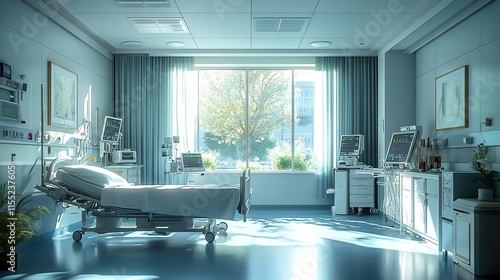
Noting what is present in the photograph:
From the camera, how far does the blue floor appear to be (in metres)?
3.86

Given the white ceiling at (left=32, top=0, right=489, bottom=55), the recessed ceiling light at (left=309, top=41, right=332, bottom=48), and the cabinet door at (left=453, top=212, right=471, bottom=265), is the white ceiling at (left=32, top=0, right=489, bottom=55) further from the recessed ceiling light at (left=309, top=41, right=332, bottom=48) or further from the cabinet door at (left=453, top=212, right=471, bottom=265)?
the cabinet door at (left=453, top=212, right=471, bottom=265)

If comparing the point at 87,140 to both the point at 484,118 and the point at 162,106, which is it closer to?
the point at 162,106

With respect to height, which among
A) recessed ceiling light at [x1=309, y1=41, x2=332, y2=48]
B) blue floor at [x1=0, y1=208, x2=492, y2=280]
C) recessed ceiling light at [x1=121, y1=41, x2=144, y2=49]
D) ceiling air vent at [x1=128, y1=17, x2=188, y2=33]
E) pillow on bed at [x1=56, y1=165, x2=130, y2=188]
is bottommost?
blue floor at [x1=0, y1=208, x2=492, y2=280]

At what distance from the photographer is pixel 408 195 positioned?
5711mm

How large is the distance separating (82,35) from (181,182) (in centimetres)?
308

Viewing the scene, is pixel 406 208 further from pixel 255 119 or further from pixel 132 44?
pixel 132 44

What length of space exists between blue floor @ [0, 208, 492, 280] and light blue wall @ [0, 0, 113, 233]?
78 centimetres

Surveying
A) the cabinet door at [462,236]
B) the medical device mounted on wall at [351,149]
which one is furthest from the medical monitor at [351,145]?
the cabinet door at [462,236]

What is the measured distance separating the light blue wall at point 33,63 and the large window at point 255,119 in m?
2.61

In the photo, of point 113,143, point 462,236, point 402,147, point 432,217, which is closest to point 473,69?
point 402,147

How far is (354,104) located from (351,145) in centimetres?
90

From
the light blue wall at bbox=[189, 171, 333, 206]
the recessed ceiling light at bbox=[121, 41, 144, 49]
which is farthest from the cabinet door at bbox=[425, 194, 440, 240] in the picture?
the recessed ceiling light at bbox=[121, 41, 144, 49]

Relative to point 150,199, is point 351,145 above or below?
above

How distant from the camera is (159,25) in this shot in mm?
6258
